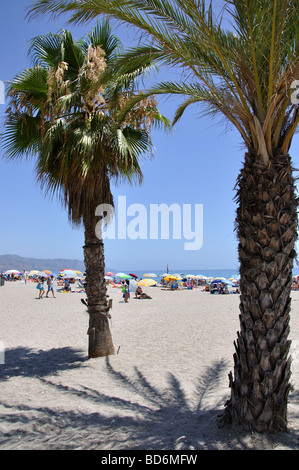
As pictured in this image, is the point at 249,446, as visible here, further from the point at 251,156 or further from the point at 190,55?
the point at 190,55

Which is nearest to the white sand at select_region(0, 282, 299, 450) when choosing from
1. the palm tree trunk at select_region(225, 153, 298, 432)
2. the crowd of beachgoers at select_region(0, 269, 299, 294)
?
the palm tree trunk at select_region(225, 153, 298, 432)

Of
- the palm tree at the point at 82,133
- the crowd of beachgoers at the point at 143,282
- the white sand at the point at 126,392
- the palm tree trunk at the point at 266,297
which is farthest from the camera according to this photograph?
the crowd of beachgoers at the point at 143,282

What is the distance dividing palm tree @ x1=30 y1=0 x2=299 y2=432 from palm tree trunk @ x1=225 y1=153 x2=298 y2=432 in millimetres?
10

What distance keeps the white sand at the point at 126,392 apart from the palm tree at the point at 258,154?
62cm

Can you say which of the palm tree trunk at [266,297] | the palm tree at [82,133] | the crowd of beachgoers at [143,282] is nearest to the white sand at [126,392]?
the palm tree trunk at [266,297]

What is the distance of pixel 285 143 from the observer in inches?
147

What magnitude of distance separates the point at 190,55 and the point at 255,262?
8.45 feet

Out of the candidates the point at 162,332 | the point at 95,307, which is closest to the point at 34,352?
the point at 95,307

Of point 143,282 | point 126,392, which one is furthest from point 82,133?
point 143,282

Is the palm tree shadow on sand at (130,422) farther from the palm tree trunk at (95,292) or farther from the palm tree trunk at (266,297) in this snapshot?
the palm tree trunk at (95,292)

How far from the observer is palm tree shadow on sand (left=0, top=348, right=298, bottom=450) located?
11.5 feet

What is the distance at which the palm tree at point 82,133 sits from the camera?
6.47 meters

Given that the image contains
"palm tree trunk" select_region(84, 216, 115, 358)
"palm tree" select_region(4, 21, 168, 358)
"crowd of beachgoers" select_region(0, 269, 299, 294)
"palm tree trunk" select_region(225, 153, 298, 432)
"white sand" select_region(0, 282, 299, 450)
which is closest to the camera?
"palm tree trunk" select_region(225, 153, 298, 432)

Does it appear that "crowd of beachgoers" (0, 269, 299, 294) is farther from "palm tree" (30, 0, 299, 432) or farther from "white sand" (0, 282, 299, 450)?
"palm tree" (30, 0, 299, 432)
